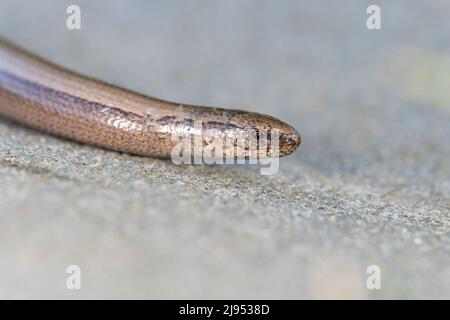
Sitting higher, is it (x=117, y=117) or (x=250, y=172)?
(x=117, y=117)

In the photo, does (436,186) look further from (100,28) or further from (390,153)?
(100,28)

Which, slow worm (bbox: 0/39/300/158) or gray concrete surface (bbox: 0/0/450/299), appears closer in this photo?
gray concrete surface (bbox: 0/0/450/299)

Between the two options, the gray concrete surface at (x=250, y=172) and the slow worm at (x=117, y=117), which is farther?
the slow worm at (x=117, y=117)

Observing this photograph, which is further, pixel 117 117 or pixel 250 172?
pixel 250 172

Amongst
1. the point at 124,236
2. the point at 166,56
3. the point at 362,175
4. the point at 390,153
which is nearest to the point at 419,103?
the point at 390,153
